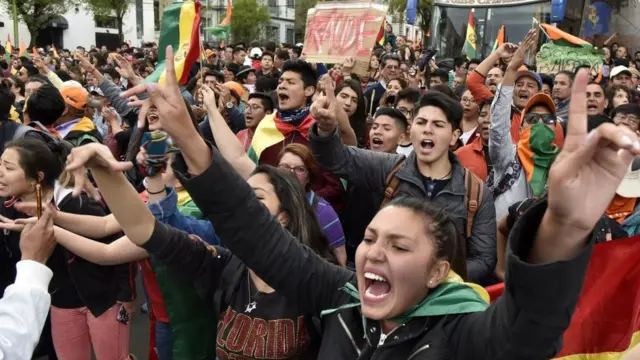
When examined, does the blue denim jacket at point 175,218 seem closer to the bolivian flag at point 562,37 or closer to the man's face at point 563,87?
the man's face at point 563,87

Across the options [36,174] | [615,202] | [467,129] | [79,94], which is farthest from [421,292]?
[79,94]

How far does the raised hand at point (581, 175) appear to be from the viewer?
1294 millimetres

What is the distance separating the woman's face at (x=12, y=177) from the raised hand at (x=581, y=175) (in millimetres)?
2817

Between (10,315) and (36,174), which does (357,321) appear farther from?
(36,174)

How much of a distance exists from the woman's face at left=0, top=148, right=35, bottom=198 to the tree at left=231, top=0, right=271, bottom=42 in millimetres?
37860

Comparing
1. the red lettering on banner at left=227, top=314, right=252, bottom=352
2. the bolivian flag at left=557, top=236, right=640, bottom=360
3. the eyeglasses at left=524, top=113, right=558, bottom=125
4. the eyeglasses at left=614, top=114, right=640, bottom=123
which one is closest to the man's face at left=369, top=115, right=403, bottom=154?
the eyeglasses at left=524, top=113, right=558, bottom=125

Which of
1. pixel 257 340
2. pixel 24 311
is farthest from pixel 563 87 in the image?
pixel 24 311

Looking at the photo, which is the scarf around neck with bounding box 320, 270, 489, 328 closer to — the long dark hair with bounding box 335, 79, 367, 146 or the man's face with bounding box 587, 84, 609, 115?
the long dark hair with bounding box 335, 79, 367, 146

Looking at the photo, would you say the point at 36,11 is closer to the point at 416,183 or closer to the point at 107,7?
the point at 107,7

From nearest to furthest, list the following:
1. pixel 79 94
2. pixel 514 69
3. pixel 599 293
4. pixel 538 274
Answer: pixel 538 274 < pixel 599 293 < pixel 514 69 < pixel 79 94

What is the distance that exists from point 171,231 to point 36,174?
1.41 meters

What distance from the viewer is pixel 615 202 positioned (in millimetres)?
3486

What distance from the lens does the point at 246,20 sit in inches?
1640

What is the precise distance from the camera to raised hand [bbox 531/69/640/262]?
1.29 m
